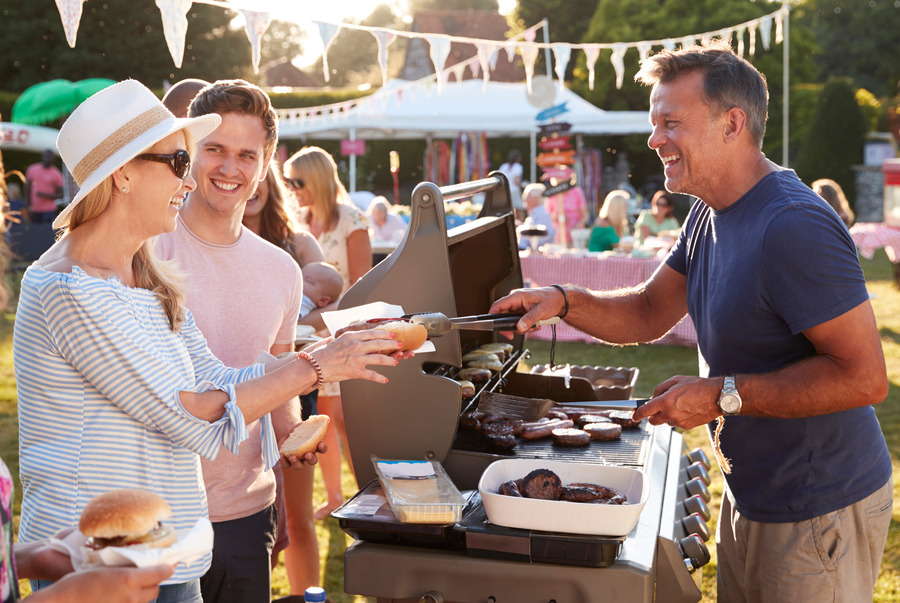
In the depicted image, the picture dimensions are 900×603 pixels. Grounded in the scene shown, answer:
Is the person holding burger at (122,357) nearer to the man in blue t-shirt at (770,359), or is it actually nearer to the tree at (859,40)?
the man in blue t-shirt at (770,359)

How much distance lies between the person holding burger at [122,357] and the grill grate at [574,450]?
0.72 m

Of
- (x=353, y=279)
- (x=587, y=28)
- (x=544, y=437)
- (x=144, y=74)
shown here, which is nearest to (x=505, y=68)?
(x=587, y=28)

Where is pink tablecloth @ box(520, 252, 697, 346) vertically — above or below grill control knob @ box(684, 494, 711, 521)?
below

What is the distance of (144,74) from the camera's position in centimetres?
2464

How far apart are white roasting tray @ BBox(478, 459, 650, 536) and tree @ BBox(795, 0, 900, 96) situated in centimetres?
3958

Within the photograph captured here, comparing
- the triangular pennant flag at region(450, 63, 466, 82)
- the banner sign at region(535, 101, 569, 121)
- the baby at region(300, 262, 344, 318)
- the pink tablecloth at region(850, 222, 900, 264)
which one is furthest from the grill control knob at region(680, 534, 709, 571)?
the triangular pennant flag at region(450, 63, 466, 82)

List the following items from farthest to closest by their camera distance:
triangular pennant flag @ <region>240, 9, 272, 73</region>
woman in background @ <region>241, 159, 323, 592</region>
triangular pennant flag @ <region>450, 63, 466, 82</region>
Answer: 1. triangular pennant flag @ <region>450, 63, 466, 82</region>
2. triangular pennant flag @ <region>240, 9, 272, 73</region>
3. woman in background @ <region>241, 159, 323, 592</region>

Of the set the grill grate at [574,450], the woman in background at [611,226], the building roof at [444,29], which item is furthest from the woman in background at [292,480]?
the building roof at [444,29]

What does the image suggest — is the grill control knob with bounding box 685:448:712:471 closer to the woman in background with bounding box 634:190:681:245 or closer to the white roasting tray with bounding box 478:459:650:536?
the white roasting tray with bounding box 478:459:650:536

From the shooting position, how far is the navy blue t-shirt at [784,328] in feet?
6.66

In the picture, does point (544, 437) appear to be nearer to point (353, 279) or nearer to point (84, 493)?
point (84, 493)

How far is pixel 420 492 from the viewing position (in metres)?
2.06

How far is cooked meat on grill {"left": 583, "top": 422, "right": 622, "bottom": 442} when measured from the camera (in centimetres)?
268

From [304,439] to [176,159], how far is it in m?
Result: 0.89
